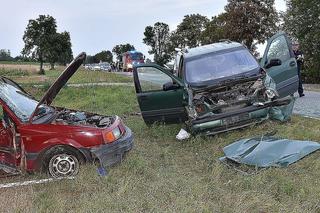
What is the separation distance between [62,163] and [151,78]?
175 inches

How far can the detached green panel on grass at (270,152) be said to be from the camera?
22.8ft

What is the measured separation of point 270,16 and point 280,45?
36.9 metres

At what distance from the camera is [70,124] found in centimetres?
748

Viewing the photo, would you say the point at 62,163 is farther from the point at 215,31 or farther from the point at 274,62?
the point at 215,31

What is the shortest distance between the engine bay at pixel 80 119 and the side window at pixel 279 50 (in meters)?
4.81

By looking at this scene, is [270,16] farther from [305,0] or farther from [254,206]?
[254,206]

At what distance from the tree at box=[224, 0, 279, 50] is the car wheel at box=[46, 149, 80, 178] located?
4004 centimetres

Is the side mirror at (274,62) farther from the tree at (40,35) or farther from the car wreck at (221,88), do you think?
the tree at (40,35)

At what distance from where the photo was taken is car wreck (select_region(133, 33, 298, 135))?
9.39 metres

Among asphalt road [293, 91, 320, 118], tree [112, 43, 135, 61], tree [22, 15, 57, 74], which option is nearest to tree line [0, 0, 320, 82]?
tree [22, 15, 57, 74]

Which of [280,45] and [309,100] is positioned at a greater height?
[280,45]

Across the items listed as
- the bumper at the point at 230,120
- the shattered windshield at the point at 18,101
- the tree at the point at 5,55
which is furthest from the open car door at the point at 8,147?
the tree at the point at 5,55

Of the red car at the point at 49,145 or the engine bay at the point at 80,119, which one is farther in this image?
the engine bay at the point at 80,119

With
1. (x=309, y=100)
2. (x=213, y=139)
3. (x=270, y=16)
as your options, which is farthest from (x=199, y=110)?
(x=270, y=16)
